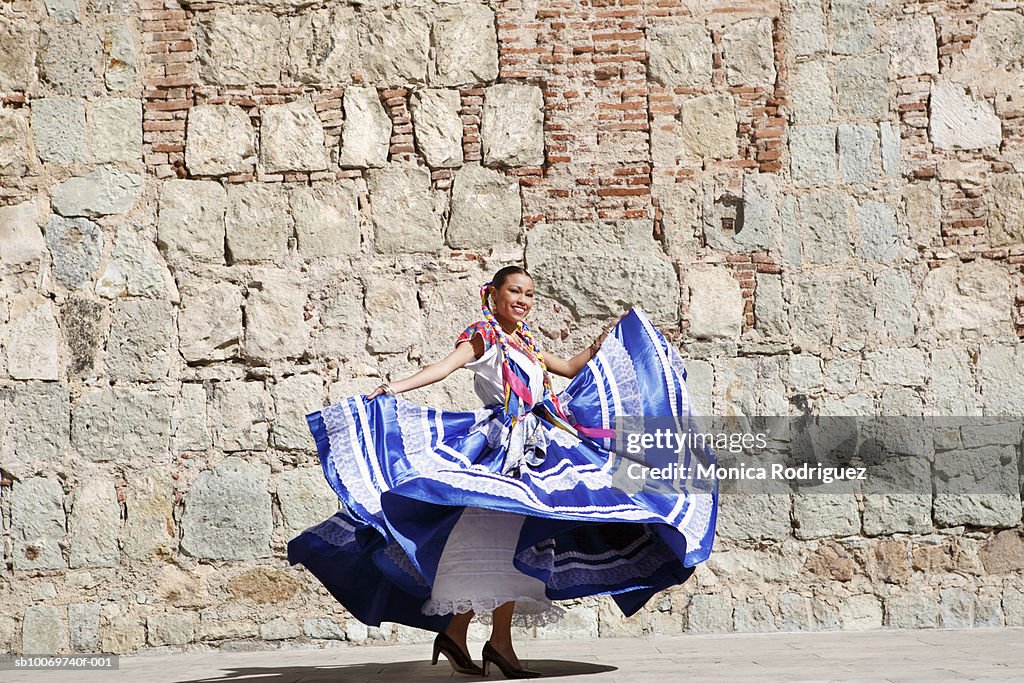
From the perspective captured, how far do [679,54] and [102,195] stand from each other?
3163 millimetres

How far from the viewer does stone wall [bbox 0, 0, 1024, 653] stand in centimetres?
554

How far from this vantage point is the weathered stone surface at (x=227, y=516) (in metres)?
5.52

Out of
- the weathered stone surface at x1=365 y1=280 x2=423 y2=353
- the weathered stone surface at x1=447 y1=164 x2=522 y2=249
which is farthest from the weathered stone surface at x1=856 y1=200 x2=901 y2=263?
the weathered stone surface at x1=365 y1=280 x2=423 y2=353

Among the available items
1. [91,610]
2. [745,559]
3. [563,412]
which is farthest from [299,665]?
[745,559]

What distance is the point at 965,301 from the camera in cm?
568

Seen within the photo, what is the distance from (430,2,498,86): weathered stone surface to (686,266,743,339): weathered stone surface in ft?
5.22

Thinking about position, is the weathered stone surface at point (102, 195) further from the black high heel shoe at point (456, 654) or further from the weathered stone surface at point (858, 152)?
the weathered stone surface at point (858, 152)

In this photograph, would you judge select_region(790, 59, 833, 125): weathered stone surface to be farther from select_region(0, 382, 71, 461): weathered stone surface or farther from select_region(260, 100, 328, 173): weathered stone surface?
select_region(0, 382, 71, 461): weathered stone surface

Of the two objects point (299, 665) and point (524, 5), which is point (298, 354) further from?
point (524, 5)

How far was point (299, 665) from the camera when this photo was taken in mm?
4867

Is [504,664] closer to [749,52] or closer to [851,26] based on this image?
[749,52]

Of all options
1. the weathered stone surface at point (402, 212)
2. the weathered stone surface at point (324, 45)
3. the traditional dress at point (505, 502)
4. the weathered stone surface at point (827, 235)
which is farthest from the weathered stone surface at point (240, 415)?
the weathered stone surface at point (827, 235)

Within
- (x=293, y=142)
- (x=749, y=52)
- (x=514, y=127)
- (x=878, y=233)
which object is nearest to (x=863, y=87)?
(x=749, y=52)

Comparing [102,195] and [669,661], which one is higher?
[102,195]
